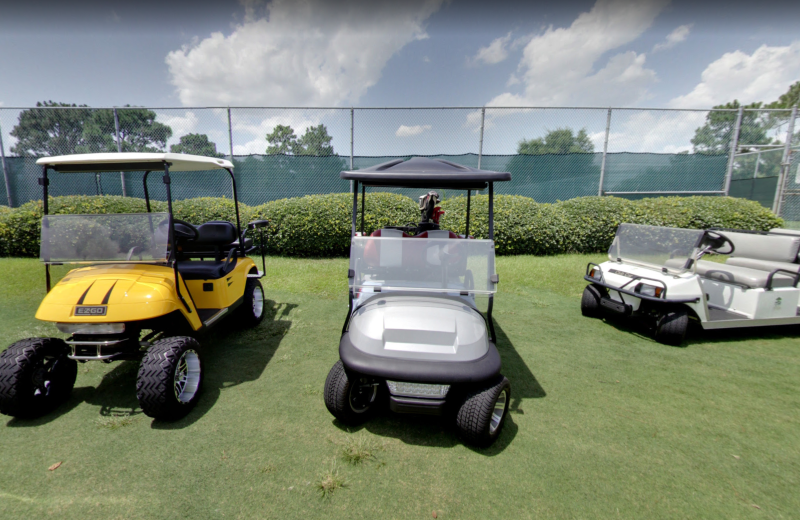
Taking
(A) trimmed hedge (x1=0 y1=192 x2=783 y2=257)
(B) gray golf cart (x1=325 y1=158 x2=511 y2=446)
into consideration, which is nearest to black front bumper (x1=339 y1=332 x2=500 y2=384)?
(B) gray golf cart (x1=325 y1=158 x2=511 y2=446)

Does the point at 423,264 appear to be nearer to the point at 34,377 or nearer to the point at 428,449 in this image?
the point at 428,449

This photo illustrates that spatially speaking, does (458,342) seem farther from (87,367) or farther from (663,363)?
(87,367)

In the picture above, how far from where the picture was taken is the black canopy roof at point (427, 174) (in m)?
2.45

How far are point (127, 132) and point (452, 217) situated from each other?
829 centimetres

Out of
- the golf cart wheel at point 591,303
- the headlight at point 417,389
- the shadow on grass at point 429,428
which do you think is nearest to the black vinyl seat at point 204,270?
the shadow on grass at point 429,428

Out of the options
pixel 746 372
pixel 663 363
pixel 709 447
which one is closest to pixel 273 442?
pixel 709 447

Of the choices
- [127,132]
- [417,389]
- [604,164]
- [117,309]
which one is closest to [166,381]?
[117,309]

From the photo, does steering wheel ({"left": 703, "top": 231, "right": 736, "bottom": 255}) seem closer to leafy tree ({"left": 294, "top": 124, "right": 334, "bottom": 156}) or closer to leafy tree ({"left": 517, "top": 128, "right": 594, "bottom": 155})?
leafy tree ({"left": 517, "top": 128, "right": 594, "bottom": 155})

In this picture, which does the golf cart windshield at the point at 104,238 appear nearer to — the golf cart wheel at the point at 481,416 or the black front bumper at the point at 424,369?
the black front bumper at the point at 424,369

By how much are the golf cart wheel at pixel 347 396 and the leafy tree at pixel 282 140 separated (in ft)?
25.4

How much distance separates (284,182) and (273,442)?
7.59m

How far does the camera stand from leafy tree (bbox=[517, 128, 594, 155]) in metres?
9.41

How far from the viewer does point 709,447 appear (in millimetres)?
2357

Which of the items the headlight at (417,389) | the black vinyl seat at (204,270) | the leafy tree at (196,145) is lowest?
the headlight at (417,389)
